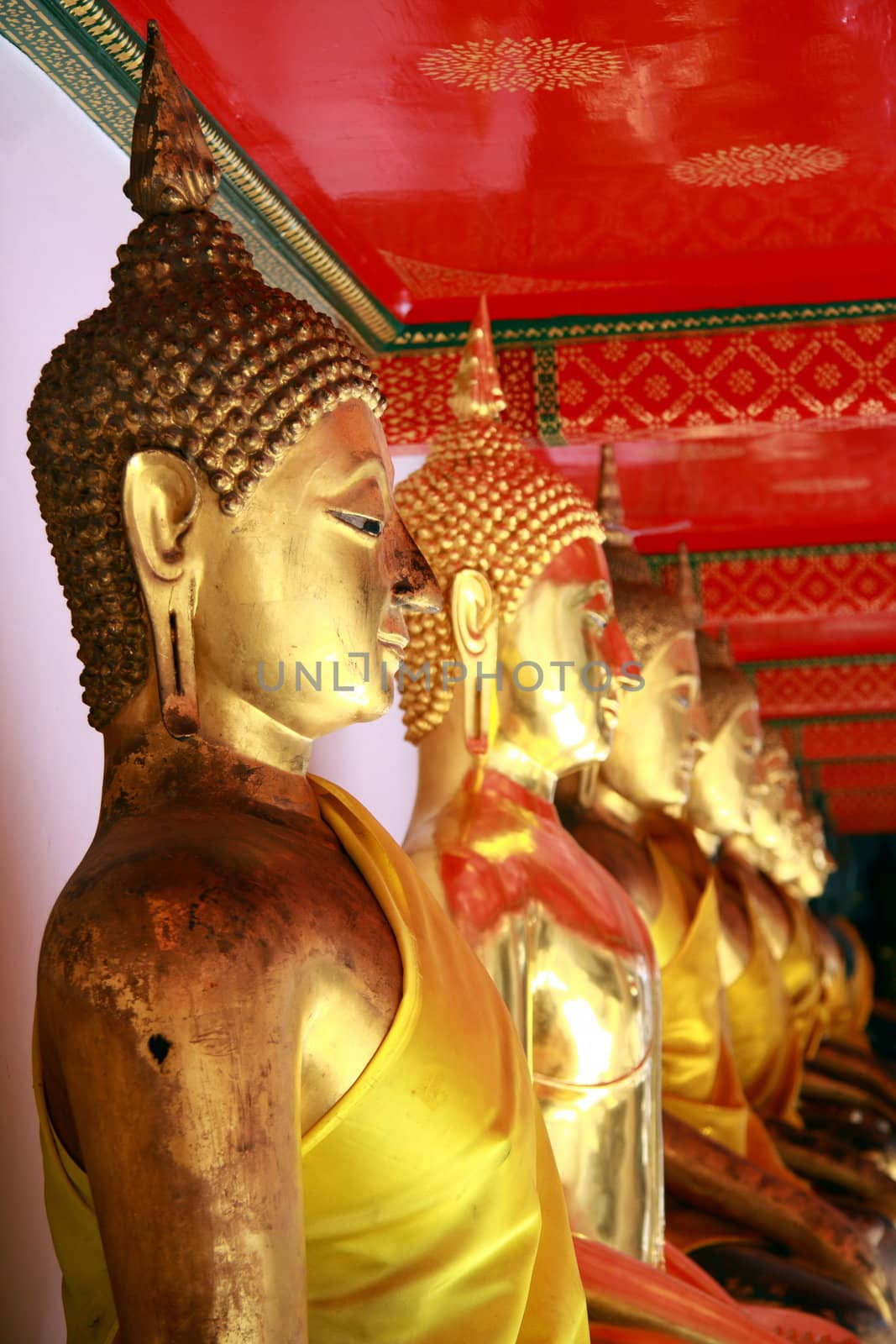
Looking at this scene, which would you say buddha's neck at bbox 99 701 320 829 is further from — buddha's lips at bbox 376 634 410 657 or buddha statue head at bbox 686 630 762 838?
buddha statue head at bbox 686 630 762 838

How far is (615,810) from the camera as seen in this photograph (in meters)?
A: 4.34

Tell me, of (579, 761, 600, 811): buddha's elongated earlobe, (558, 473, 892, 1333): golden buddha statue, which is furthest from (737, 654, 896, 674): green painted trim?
(579, 761, 600, 811): buddha's elongated earlobe

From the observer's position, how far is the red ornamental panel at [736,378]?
383cm

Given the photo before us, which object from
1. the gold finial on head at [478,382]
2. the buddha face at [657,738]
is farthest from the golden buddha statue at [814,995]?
the gold finial on head at [478,382]

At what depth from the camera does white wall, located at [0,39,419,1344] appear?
238cm

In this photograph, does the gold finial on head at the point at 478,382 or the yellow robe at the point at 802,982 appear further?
the yellow robe at the point at 802,982

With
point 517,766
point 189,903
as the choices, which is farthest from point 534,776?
point 189,903

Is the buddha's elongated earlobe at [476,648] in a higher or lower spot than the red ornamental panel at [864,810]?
higher

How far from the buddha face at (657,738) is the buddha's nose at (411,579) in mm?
2167

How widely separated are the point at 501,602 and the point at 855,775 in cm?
946

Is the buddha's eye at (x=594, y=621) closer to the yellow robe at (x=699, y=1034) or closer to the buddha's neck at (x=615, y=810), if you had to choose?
the buddha's neck at (x=615, y=810)

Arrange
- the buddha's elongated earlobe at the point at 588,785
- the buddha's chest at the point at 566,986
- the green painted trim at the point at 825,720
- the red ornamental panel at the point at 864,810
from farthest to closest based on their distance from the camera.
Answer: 1. the red ornamental panel at the point at 864,810
2. the green painted trim at the point at 825,720
3. the buddha's elongated earlobe at the point at 588,785
4. the buddha's chest at the point at 566,986

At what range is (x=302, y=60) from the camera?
8.57 ft

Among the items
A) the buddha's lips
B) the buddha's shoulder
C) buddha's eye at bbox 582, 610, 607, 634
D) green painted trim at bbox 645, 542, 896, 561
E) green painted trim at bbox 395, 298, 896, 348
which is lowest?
the buddha's shoulder
